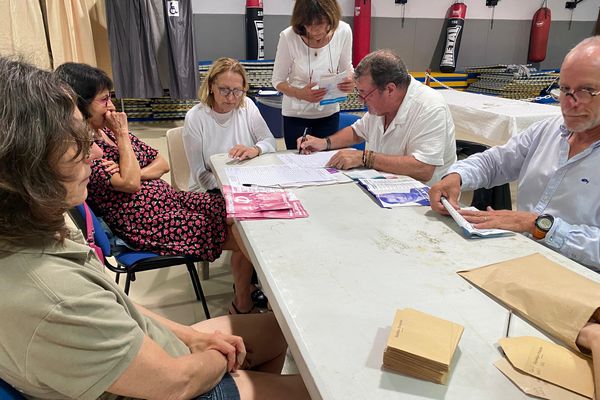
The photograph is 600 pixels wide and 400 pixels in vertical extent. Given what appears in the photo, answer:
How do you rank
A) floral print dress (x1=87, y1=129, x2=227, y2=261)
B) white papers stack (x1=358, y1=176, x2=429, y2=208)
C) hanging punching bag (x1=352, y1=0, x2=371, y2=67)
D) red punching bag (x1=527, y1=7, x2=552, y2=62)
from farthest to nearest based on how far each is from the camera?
1. red punching bag (x1=527, y1=7, x2=552, y2=62)
2. hanging punching bag (x1=352, y1=0, x2=371, y2=67)
3. floral print dress (x1=87, y1=129, x2=227, y2=261)
4. white papers stack (x1=358, y1=176, x2=429, y2=208)

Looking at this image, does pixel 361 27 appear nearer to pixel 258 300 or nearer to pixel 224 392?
pixel 258 300

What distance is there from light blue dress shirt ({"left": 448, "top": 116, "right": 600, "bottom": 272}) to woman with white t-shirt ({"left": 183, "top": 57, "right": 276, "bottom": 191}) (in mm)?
1123

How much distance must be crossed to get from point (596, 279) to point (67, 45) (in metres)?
5.12

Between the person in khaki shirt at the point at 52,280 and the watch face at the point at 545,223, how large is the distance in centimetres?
110

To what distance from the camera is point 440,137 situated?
2047 mm

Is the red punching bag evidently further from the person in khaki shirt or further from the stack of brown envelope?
the person in khaki shirt

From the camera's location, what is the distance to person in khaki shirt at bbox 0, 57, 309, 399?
2.34ft

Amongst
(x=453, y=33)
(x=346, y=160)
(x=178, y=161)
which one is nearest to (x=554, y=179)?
(x=346, y=160)

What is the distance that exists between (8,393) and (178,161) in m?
1.98

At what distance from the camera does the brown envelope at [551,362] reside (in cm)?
77

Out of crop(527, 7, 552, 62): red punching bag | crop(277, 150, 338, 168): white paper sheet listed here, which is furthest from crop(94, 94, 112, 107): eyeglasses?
crop(527, 7, 552, 62): red punching bag

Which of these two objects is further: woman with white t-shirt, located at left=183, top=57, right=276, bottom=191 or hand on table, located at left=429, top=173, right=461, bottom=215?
woman with white t-shirt, located at left=183, top=57, right=276, bottom=191

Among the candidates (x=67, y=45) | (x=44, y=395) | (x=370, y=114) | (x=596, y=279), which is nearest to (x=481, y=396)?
(x=596, y=279)

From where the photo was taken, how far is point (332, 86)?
2531 millimetres
